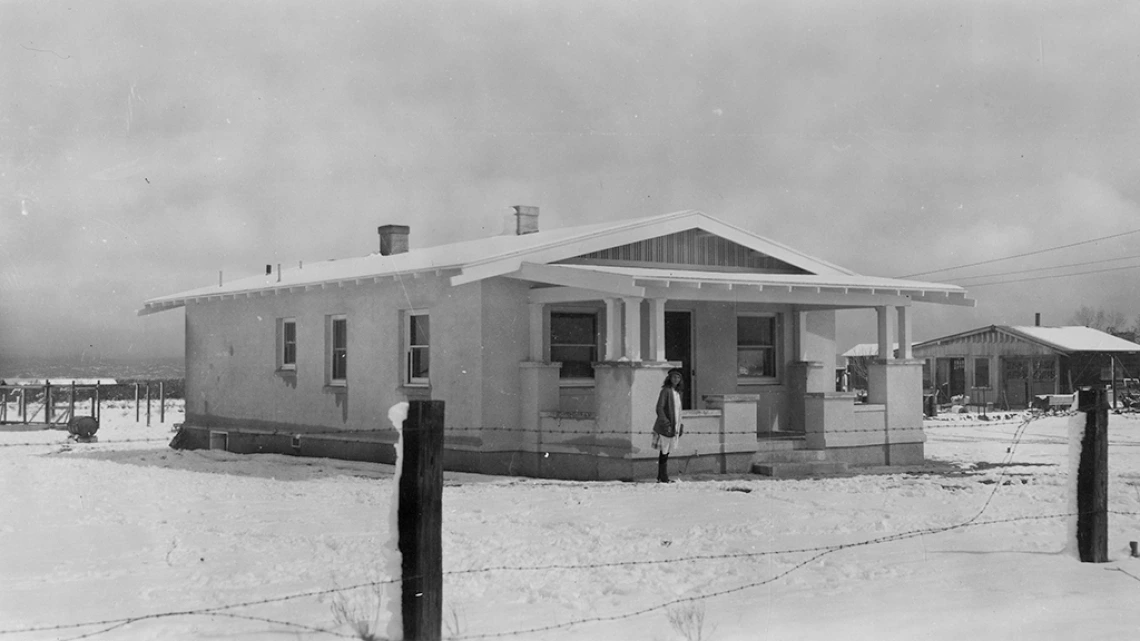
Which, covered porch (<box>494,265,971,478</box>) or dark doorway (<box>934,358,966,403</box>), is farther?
dark doorway (<box>934,358,966,403</box>)

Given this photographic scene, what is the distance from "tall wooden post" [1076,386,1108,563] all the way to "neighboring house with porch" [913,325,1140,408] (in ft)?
106

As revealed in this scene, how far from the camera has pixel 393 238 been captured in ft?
75.0

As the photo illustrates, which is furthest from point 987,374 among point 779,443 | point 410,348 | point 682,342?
point 410,348

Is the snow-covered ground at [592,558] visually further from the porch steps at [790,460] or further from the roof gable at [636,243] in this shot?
the roof gable at [636,243]

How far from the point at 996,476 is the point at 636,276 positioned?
19.0 feet

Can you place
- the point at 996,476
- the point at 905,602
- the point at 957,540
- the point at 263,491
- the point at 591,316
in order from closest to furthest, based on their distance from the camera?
the point at 905,602
the point at 957,540
the point at 263,491
the point at 996,476
the point at 591,316

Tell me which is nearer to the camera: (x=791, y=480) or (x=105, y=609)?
(x=105, y=609)

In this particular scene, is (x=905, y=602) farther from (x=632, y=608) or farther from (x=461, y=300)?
(x=461, y=300)

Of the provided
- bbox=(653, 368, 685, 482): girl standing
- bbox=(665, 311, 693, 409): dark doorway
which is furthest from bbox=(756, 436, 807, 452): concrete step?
bbox=(653, 368, 685, 482): girl standing

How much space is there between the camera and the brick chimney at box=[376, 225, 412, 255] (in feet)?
74.7

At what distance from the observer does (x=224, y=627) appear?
6582 millimetres

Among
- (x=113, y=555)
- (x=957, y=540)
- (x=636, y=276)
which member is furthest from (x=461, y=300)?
(x=957, y=540)

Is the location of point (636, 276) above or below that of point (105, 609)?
above

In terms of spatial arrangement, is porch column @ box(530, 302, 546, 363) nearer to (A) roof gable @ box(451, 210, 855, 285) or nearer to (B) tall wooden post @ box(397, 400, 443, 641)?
(A) roof gable @ box(451, 210, 855, 285)
